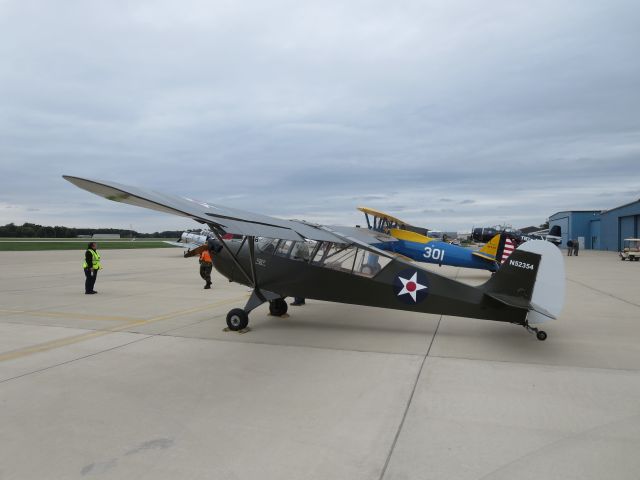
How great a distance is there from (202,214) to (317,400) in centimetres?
314

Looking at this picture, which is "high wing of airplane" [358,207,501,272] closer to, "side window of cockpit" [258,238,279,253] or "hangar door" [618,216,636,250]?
"side window of cockpit" [258,238,279,253]

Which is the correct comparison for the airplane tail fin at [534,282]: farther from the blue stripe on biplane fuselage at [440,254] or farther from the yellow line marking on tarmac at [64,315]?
the blue stripe on biplane fuselage at [440,254]

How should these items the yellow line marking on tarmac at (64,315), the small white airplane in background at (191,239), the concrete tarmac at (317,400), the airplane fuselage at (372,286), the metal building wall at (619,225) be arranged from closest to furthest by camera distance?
the concrete tarmac at (317,400)
the airplane fuselage at (372,286)
the yellow line marking on tarmac at (64,315)
the small white airplane in background at (191,239)
the metal building wall at (619,225)

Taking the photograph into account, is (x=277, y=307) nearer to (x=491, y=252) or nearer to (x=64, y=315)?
(x=64, y=315)

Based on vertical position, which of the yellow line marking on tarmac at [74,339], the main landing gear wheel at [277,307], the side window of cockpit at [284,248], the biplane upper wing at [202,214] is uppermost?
the biplane upper wing at [202,214]

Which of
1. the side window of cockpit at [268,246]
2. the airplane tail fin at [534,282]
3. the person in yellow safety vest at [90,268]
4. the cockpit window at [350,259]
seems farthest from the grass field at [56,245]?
the airplane tail fin at [534,282]

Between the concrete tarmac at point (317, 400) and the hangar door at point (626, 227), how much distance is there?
170ft

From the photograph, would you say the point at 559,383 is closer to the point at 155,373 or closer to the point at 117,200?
the point at 155,373

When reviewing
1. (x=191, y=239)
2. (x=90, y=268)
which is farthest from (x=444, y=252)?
(x=191, y=239)

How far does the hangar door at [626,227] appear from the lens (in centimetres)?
5055

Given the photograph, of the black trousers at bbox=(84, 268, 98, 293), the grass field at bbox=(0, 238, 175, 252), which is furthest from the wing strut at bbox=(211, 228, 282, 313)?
the grass field at bbox=(0, 238, 175, 252)

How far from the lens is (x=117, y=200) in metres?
5.87

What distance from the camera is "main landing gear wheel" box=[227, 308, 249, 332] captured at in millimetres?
8031

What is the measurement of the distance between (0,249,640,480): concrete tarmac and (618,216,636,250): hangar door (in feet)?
170
